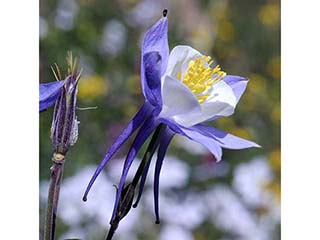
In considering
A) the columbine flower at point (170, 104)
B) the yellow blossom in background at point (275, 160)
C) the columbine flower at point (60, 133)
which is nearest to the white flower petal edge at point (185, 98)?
the columbine flower at point (170, 104)

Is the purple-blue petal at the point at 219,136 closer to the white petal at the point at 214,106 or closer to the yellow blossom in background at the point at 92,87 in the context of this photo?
the white petal at the point at 214,106

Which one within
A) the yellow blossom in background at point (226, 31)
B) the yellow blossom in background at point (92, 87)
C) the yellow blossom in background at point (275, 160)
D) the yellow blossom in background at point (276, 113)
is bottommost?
the yellow blossom in background at point (275, 160)

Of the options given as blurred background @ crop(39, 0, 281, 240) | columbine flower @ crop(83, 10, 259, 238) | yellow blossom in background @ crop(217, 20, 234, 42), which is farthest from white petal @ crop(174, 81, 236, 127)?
yellow blossom in background @ crop(217, 20, 234, 42)

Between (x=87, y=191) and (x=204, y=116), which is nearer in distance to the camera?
(x=204, y=116)
